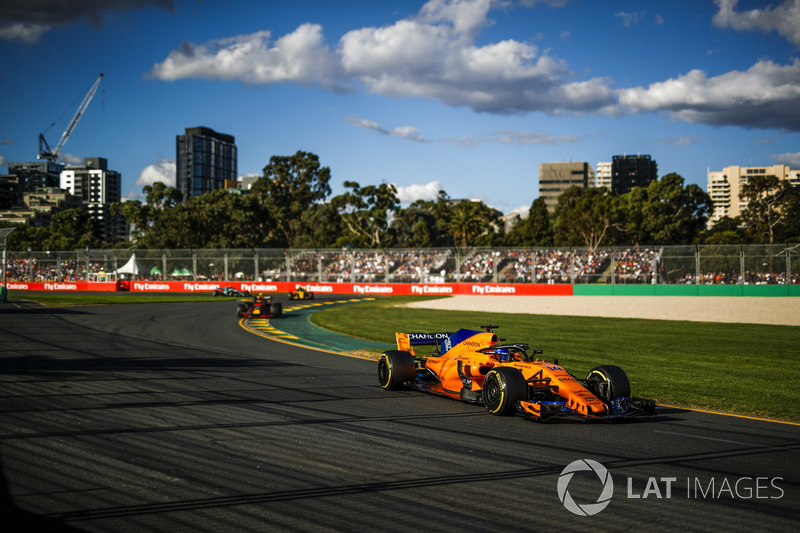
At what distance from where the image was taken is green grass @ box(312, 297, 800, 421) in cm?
1189

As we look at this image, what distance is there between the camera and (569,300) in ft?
139

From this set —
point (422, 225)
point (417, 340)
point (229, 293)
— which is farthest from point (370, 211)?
point (417, 340)

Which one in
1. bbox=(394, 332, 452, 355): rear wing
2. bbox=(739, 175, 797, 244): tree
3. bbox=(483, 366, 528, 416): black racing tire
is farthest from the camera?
bbox=(739, 175, 797, 244): tree

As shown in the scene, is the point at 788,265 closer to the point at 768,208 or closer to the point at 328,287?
the point at 328,287

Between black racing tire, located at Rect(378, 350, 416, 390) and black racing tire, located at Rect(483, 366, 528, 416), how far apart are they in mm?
2147

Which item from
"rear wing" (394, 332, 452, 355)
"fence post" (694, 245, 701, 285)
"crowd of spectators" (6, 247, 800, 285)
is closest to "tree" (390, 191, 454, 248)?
"crowd of spectators" (6, 247, 800, 285)

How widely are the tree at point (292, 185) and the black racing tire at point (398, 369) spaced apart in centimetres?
9444

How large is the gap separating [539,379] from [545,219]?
269 feet

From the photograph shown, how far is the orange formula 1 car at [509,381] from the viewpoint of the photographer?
929 centimetres

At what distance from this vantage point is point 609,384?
10031 millimetres

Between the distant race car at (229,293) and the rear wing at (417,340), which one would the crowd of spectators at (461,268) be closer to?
the distant race car at (229,293)

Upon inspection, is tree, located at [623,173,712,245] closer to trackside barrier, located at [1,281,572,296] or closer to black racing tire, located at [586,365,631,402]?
trackside barrier, located at [1,281,572,296]

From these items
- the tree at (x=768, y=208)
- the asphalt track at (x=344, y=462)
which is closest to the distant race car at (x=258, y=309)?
the asphalt track at (x=344, y=462)

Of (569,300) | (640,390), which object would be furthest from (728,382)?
(569,300)
